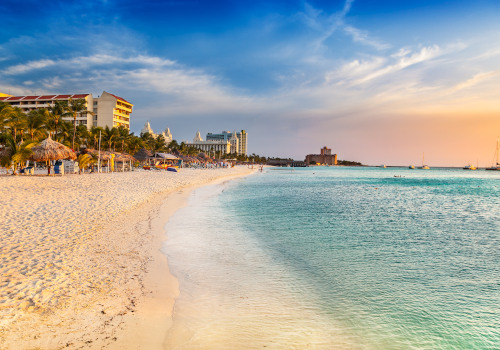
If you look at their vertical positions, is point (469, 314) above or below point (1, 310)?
below

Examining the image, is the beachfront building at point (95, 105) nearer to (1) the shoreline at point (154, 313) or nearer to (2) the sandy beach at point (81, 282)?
(2) the sandy beach at point (81, 282)

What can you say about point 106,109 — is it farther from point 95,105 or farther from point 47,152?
point 47,152

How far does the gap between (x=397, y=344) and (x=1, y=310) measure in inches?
208

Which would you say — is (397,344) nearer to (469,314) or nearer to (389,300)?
(389,300)

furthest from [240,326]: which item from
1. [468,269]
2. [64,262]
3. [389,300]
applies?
[468,269]

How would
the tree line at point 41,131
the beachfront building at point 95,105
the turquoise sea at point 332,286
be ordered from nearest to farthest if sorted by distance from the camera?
1. the turquoise sea at point 332,286
2. the tree line at point 41,131
3. the beachfront building at point 95,105

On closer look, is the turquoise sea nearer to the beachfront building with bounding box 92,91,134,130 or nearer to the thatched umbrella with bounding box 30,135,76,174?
the thatched umbrella with bounding box 30,135,76,174

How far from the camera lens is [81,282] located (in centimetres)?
499

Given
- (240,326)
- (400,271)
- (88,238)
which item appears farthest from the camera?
(88,238)

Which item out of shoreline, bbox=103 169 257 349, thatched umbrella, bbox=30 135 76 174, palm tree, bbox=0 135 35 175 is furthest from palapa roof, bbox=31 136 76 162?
shoreline, bbox=103 169 257 349

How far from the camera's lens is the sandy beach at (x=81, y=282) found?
359cm

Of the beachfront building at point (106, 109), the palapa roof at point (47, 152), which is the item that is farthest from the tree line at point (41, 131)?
the beachfront building at point (106, 109)

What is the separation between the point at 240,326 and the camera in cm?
418

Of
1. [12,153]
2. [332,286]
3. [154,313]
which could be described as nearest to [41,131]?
[12,153]
